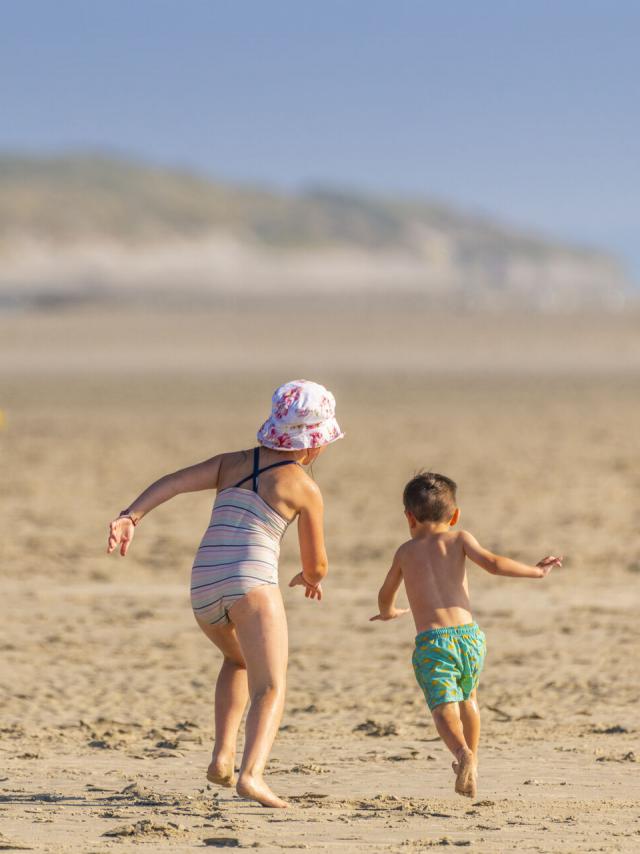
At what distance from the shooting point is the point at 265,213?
200 meters

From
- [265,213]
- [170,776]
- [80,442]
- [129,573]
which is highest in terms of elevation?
[265,213]

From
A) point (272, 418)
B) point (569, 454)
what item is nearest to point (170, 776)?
point (272, 418)

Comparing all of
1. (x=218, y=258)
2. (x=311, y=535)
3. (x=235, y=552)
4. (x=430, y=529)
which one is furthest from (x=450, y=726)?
(x=218, y=258)

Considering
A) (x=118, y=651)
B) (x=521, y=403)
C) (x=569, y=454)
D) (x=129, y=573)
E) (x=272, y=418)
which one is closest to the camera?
(x=272, y=418)

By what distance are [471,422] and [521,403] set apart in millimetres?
3933

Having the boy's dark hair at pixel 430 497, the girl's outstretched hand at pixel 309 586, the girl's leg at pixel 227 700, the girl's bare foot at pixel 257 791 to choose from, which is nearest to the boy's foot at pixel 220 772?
the girl's leg at pixel 227 700

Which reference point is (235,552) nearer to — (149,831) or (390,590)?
(390,590)

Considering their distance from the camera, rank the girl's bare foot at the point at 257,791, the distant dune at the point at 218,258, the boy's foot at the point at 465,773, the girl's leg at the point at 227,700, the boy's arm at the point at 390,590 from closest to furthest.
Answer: the girl's bare foot at the point at 257,791
the boy's foot at the point at 465,773
the girl's leg at the point at 227,700
the boy's arm at the point at 390,590
the distant dune at the point at 218,258

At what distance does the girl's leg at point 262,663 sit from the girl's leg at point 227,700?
137mm

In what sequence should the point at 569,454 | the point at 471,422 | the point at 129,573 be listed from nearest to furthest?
the point at 129,573 < the point at 569,454 < the point at 471,422

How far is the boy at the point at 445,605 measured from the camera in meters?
5.07

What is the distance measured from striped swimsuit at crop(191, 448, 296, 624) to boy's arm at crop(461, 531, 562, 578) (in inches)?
24.8

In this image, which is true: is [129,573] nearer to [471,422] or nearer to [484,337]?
[471,422]

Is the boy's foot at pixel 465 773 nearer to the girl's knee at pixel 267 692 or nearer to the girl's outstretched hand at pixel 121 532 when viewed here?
the girl's knee at pixel 267 692
